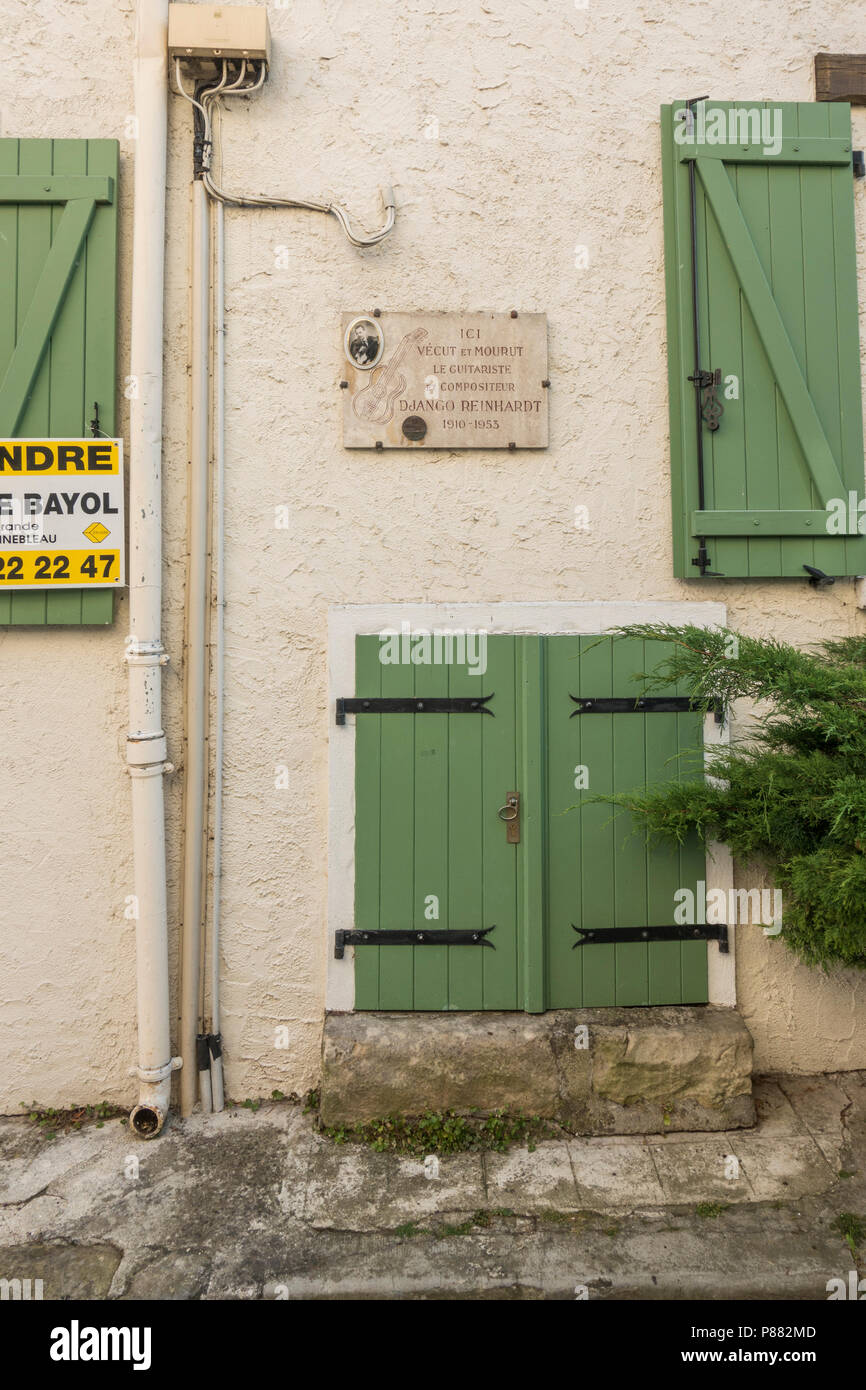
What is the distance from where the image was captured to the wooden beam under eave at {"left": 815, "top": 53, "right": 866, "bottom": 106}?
373 cm

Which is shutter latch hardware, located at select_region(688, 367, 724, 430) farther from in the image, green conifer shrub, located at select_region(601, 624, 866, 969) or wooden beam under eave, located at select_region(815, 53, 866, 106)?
wooden beam under eave, located at select_region(815, 53, 866, 106)

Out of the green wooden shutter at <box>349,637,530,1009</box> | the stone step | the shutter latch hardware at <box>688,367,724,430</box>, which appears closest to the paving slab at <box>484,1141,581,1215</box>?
the stone step

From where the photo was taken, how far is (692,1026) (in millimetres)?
3547

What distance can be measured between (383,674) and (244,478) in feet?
3.50

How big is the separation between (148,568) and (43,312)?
3.83ft

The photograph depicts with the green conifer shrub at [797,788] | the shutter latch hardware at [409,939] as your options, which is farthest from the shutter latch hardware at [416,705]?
the shutter latch hardware at [409,939]

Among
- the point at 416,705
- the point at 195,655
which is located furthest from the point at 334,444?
the point at 416,705

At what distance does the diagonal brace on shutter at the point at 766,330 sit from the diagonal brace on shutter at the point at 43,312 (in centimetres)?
272

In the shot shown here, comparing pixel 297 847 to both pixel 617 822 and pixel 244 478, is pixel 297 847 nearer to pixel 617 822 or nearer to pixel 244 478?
pixel 617 822

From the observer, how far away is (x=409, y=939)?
143 inches

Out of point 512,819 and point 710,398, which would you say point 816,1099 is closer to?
point 512,819

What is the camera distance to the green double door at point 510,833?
3.63 m

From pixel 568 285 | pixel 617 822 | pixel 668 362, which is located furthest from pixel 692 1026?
pixel 568 285

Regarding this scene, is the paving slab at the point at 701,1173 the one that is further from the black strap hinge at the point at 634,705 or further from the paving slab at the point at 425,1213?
the black strap hinge at the point at 634,705
